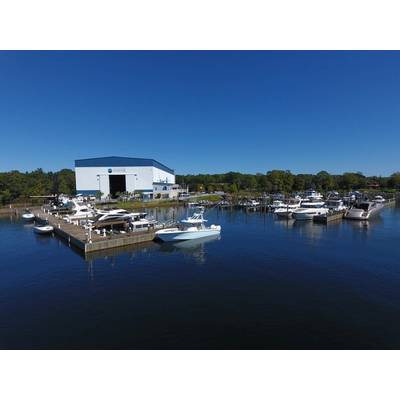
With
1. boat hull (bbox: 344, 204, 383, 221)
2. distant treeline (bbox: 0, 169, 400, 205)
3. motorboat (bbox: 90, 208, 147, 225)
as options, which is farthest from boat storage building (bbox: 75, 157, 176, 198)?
boat hull (bbox: 344, 204, 383, 221)

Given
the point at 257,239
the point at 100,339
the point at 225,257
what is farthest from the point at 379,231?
the point at 100,339

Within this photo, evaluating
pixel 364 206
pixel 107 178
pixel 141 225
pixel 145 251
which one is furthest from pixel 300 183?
pixel 145 251

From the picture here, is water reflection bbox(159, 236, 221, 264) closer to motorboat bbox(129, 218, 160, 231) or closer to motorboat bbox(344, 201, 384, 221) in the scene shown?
motorboat bbox(129, 218, 160, 231)

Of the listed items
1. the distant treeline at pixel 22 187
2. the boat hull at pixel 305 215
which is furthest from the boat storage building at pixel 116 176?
the boat hull at pixel 305 215

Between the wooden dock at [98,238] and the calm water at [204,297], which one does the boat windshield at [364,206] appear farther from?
the wooden dock at [98,238]

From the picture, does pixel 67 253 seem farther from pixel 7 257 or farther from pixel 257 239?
pixel 257 239

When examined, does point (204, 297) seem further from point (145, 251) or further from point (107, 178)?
point (107, 178)
